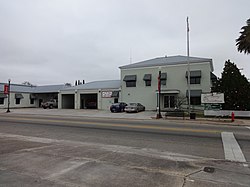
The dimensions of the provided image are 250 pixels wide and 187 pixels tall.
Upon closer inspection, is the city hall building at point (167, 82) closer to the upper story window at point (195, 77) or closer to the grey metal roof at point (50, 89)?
the upper story window at point (195, 77)

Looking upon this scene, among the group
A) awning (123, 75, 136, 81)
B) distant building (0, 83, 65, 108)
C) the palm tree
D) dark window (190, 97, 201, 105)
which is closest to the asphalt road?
the palm tree

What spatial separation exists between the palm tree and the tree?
3360 millimetres

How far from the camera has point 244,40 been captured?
26.2 meters

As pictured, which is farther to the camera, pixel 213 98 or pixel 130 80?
pixel 130 80

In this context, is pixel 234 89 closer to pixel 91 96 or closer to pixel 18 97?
pixel 91 96

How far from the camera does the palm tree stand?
2526cm

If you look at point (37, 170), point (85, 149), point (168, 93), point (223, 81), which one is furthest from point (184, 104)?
point (37, 170)

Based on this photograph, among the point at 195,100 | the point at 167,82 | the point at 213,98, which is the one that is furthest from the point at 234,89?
the point at 167,82

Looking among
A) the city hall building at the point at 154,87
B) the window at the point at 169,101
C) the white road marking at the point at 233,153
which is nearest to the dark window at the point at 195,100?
the city hall building at the point at 154,87

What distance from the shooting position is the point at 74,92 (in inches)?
1761

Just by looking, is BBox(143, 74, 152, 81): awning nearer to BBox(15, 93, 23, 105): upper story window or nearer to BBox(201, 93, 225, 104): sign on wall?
BBox(201, 93, 225, 104): sign on wall

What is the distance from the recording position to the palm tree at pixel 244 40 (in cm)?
2526

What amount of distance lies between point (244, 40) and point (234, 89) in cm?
663

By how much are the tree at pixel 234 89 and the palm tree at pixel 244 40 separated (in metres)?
3.36
